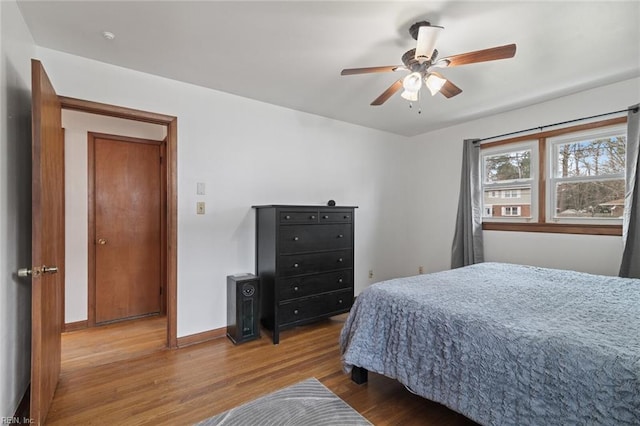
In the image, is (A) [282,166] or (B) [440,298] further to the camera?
(A) [282,166]

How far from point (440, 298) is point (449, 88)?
149cm

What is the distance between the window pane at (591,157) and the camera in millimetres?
2794

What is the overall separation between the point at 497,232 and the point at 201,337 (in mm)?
3580

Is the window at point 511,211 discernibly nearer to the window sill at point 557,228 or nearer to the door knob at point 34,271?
the window sill at point 557,228

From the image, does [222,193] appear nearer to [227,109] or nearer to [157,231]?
[227,109]

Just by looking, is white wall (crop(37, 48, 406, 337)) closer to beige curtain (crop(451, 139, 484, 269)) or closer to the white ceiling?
the white ceiling

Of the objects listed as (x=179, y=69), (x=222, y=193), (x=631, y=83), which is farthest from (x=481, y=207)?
(x=179, y=69)

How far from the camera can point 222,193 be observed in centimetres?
293

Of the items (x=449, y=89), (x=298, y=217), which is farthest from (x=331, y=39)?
(x=298, y=217)

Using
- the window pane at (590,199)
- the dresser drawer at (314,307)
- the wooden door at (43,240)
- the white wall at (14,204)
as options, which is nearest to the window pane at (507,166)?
the window pane at (590,199)

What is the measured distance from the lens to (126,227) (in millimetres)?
3393

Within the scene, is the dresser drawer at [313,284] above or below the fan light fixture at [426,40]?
below

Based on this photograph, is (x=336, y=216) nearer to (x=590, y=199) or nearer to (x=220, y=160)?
(x=220, y=160)

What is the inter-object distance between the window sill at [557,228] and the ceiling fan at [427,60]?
2076 mm
